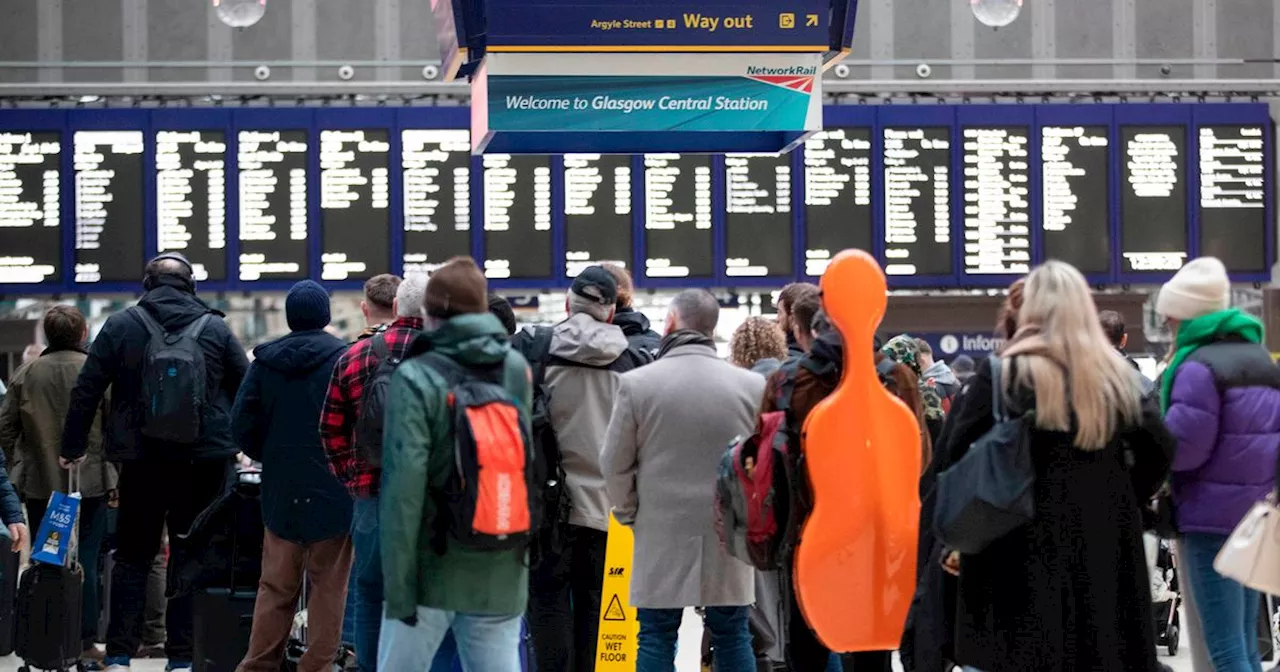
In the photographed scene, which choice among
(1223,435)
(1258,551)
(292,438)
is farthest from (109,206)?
(1258,551)

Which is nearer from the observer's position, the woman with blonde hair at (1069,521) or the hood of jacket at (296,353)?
the woman with blonde hair at (1069,521)

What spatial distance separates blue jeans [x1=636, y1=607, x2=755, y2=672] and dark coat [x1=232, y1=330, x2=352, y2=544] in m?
1.41

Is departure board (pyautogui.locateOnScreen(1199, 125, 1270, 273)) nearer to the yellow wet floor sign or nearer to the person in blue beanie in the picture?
the yellow wet floor sign

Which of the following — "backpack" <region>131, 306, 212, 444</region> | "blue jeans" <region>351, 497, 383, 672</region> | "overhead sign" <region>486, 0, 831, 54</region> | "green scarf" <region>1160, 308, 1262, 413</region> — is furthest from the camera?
"overhead sign" <region>486, 0, 831, 54</region>

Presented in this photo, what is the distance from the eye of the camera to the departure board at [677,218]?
12094mm

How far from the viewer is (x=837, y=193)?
40.1 ft

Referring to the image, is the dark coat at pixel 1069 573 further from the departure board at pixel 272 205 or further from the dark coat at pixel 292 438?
the departure board at pixel 272 205

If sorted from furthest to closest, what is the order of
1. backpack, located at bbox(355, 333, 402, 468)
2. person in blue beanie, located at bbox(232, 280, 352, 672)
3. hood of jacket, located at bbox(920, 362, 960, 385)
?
hood of jacket, located at bbox(920, 362, 960, 385) < person in blue beanie, located at bbox(232, 280, 352, 672) < backpack, located at bbox(355, 333, 402, 468)

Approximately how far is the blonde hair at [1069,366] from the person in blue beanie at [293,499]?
288cm

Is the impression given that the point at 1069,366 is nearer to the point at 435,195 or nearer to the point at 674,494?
the point at 674,494

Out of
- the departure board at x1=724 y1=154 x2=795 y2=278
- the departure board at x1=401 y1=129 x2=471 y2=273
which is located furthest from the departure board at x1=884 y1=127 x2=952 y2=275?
the departure board at x1=401 y1=129 x2=471 y2=273

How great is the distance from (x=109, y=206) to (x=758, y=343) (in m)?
7.01

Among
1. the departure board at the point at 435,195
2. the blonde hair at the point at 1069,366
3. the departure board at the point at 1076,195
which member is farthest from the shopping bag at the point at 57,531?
the departure board at the point at 1076,195

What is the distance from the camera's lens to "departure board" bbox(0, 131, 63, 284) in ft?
38.7
